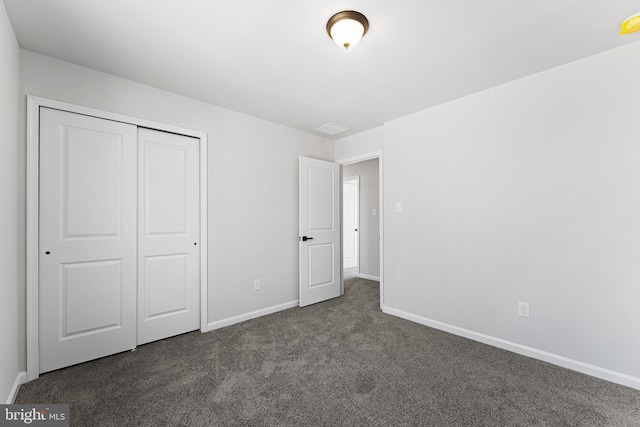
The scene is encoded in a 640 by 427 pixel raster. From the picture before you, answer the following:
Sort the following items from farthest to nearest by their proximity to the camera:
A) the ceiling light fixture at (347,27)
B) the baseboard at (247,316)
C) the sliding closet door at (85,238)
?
the baseboard at (247,316)
the sliding closet door at (85,238)
the ceiling light fixture at (347,27)

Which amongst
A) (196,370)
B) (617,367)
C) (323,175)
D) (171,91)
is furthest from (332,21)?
(617,367)

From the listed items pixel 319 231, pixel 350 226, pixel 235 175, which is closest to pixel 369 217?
pixel 350 226

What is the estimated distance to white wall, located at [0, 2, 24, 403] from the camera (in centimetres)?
157

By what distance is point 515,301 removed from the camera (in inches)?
97.1

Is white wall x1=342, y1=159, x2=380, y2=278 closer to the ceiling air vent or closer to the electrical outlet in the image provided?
the ceiling air vent

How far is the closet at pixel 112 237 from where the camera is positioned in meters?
2.14

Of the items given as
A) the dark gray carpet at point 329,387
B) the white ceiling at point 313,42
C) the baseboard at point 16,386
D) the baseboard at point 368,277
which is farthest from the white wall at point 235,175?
the baseboard at point 368,277

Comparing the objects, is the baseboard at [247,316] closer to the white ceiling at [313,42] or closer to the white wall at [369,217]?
the white wall at [369,217]

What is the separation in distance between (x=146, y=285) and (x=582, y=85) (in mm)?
4106

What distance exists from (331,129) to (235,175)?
4.84 feet

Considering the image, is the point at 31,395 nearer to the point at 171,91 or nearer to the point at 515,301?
the point at 171,91

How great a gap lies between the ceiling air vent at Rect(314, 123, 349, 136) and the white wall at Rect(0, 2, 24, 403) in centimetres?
280

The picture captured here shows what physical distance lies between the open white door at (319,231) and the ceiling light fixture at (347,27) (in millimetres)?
2025

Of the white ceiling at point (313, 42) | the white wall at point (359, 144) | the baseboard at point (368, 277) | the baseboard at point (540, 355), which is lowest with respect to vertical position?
the baseboard at point (368, 277)
